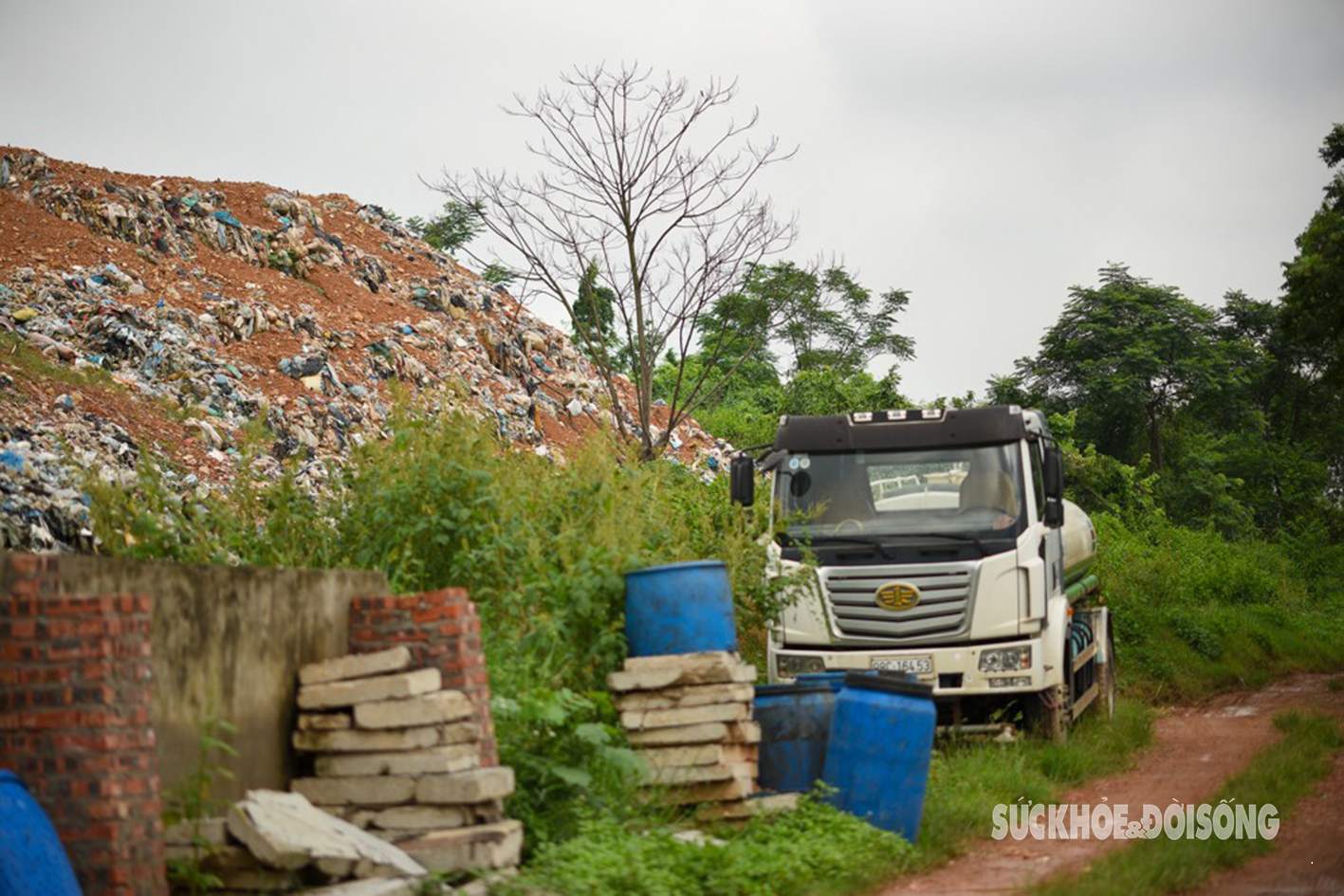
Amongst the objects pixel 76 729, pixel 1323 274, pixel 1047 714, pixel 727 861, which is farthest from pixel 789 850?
pixel 1323 274

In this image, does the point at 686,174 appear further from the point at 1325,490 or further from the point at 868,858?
the point at 1325,490

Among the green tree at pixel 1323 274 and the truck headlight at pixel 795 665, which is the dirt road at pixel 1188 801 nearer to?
the truck headlight at pixel 795 665

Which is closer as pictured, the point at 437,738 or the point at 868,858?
the point at 437,738

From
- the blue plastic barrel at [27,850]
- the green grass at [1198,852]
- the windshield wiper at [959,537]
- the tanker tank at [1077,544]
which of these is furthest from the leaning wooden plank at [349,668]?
the tanker tank at [1077,544]

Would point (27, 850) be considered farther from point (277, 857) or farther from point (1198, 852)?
point (1198, 852)

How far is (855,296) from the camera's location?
46.6 metres

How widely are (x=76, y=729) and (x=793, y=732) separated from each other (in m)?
4.34

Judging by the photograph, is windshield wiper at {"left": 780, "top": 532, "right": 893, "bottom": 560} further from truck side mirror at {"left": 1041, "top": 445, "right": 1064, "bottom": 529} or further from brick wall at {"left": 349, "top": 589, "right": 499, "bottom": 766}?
brick wall at {"left": 349, "top": 589, "right": 499, "bottom": 766}

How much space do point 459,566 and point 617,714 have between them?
1.34 metres

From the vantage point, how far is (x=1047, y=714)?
10766 mm

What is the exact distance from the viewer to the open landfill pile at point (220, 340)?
587 inches

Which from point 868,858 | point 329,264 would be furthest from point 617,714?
point 329,264

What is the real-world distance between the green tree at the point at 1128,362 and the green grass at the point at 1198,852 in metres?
29.8

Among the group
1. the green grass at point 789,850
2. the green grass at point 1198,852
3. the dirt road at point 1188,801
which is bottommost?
the dirt road at point 1188,801
